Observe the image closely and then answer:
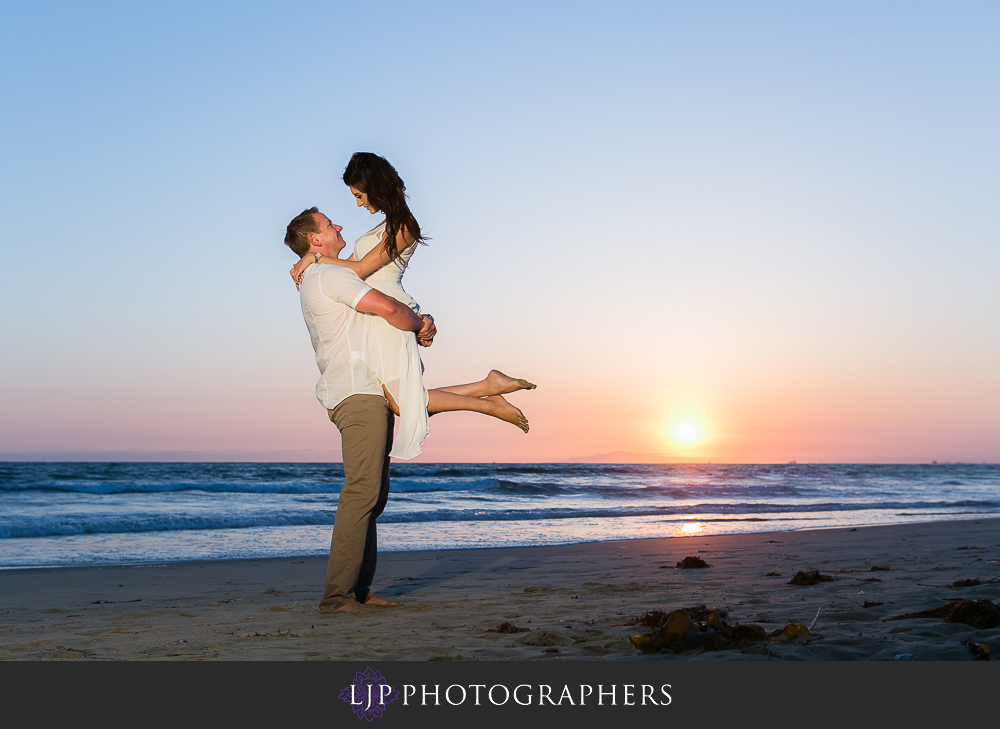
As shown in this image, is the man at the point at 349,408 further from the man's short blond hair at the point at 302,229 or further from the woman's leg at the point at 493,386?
the woman's leg at the point at 493,386

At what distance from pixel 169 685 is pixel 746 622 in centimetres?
236

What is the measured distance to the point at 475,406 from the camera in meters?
4.29

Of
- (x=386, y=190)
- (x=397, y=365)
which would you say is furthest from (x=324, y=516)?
(x=386, y=190)

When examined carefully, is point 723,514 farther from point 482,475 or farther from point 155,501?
point 482,475

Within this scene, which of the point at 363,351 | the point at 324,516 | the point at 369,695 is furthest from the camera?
the point at 324,516

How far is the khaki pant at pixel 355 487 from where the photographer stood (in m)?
3.91

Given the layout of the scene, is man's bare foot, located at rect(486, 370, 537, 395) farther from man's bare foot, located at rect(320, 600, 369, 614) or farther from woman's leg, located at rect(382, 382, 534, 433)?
man's bare foot, located at rect(320, 600, 369, 614)

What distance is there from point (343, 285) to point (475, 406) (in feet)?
3.45

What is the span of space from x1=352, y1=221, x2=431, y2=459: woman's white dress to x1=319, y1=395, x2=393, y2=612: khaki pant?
0.32 feet

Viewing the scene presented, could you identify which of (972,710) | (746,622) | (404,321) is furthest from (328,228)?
(972,710)

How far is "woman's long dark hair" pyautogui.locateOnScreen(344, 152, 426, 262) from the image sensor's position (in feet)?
12.7

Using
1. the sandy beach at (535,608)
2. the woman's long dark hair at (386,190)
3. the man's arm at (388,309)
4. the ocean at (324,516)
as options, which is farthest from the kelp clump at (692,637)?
the ocean at (324,516)

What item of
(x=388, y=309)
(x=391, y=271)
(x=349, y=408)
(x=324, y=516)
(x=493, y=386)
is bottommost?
(x=324, y=516)

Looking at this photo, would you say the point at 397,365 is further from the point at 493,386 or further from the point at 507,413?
the point at 507,413
